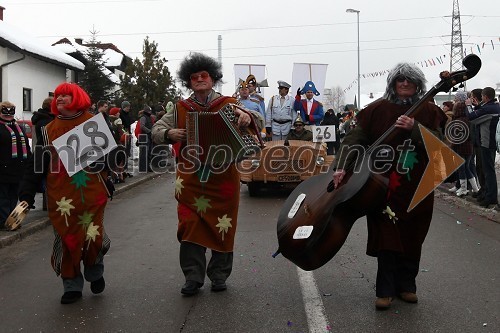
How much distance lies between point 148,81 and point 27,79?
50.3 ft

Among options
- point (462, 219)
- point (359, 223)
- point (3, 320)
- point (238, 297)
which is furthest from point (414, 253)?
point (462, 219)

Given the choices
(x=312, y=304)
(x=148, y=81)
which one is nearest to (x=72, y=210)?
(x=312, y=304)

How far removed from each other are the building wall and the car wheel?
15.3 metres

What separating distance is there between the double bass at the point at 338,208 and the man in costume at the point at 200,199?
80cm

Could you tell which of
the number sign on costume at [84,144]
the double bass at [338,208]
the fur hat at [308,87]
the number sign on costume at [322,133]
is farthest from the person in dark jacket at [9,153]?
the fur hat at [308,87]

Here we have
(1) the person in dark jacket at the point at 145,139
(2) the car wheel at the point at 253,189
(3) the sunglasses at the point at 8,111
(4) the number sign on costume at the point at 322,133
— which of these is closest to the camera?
(3) the sunglasses at the point at 8,111

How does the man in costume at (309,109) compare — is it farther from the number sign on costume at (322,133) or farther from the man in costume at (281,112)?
the man in costume at (281,112)

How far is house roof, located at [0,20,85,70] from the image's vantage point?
2436 centimetres

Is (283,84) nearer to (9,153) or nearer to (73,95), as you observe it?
(9,153)

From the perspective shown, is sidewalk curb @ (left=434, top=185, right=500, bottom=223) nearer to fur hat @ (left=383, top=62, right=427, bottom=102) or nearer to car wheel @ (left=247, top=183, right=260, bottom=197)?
car wheel @ (left=247, top=183, right=260, bottom=197)

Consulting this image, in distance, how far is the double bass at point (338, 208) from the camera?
4.39m

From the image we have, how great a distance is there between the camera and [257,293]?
17.4 feet

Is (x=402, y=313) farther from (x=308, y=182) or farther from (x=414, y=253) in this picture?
(x=308, y=182)

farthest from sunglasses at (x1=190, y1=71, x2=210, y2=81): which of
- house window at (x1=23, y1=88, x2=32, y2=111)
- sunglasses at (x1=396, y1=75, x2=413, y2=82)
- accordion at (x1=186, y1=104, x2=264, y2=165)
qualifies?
house window at (x1=23, y1=88, x2=32, y2=111)
